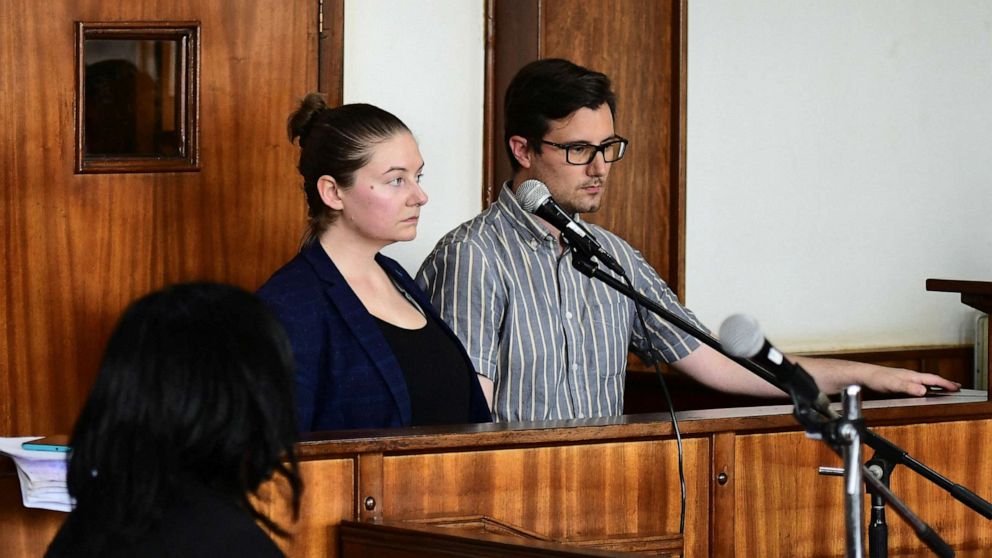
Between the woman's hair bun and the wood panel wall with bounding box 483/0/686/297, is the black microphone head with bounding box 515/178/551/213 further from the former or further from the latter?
the wood panel wall with bounding box 483/0/686/297

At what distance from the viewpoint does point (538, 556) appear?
202 cm

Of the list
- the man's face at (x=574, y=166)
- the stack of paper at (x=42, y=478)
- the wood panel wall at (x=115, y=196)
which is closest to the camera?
the stack of paper at (x=42, y=478)

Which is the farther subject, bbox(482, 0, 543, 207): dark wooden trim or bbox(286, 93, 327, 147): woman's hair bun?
bbox(482, 0, 543, 207): dark wooden trim

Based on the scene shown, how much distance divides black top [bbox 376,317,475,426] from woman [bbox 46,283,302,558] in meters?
1.19

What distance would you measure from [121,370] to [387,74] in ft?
8.17

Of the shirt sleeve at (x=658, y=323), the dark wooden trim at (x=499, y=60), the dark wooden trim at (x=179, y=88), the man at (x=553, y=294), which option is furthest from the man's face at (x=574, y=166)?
the dark wooden trim at (x=179, y=88)

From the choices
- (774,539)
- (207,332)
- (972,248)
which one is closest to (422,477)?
(774,539)

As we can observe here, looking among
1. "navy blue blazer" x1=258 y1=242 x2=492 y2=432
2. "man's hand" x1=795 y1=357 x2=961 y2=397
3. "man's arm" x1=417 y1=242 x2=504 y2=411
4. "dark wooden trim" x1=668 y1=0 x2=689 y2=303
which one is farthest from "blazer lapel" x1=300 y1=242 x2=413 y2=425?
"dark wooden trim" x1=668 y1=0 x2=689 y2=303

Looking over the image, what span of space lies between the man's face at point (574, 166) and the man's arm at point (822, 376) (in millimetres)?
443

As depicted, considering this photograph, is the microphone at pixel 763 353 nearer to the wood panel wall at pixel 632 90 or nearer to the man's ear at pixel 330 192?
the man's ear at pixel 330 192

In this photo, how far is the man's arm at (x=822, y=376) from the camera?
114 inches

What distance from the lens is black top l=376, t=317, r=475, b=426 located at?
2.55m

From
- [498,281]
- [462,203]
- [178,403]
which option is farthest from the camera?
[462,203]

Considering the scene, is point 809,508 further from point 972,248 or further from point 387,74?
point 972,248
